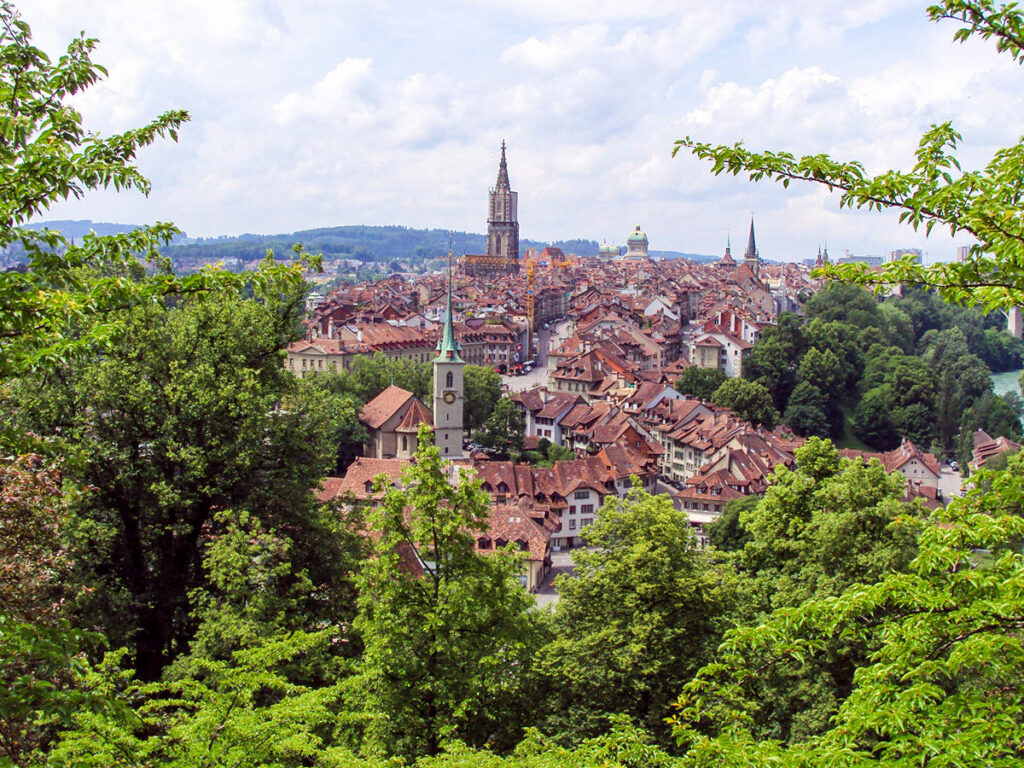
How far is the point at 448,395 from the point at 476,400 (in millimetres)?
12139

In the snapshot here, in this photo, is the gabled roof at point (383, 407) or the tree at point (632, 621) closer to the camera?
the tree at point (632, 621)

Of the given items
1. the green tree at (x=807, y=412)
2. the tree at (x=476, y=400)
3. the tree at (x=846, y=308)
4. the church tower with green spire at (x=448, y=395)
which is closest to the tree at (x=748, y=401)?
the green tree at (x=807, y=412)

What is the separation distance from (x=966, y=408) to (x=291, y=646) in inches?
2513

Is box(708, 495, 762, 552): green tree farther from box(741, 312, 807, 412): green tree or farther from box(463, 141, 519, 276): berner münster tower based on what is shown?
box(463, 141, 519, 276): berner münster tower

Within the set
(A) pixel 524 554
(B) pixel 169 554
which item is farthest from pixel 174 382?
(A) pixel 524 554

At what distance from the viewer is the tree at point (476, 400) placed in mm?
→ 59531

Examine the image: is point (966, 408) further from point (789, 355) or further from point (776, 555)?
point (776, 555)

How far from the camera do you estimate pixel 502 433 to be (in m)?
55.6

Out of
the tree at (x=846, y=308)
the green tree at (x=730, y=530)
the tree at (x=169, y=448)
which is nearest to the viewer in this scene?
the tree at (x=169, y=448)

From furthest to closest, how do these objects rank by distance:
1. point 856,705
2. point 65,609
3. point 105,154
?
1. point 65,609
2. point 105,154
3. point 856,705

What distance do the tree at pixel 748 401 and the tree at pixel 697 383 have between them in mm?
2265

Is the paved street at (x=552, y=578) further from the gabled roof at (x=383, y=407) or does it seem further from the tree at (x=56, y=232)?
the tree at (x=56, y=232)

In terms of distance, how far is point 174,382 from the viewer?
14570 mm

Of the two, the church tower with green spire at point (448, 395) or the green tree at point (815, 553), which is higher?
the church tower with green spire at point (448, 395)
